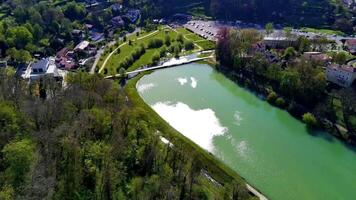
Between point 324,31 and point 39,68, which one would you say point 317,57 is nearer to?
point 324,31

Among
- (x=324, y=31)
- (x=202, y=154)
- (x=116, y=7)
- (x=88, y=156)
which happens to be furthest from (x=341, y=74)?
(x=116, y=7)

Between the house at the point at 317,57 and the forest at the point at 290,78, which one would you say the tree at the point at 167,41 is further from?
the house at the point at 317,57

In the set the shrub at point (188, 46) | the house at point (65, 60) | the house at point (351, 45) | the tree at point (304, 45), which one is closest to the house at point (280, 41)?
the tree at point (304, 45)

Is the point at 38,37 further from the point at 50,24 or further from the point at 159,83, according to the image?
the point at 159,83

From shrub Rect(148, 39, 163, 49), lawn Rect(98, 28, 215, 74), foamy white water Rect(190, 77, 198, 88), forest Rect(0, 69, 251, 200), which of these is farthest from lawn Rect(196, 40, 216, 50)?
forest Rect(0, 69, 251, 200)

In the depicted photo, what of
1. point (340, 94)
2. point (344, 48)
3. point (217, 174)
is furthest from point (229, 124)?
point (344, 48)

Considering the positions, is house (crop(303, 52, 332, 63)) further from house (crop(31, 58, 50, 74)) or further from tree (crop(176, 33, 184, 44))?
house (crop(31, 58, 50, 74))
